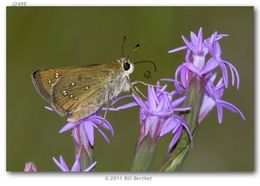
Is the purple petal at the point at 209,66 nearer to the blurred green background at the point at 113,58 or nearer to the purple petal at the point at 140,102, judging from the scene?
the purple petal at the point at 140,102

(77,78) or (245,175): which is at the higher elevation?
(77,78)

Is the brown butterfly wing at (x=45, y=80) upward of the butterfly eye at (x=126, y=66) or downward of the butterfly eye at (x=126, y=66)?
downward

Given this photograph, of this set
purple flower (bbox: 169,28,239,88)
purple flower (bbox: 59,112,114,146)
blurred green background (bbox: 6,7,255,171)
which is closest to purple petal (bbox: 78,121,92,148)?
purple flower (bbox: 59,112,114,146)

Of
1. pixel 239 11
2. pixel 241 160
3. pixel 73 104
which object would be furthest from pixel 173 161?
pixel 239 11

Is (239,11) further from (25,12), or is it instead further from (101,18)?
(25,12)

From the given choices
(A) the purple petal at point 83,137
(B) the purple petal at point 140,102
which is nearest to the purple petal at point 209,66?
(B) the purple petal at point 140,102

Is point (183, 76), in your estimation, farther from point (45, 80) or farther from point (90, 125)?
point (45, 80)
